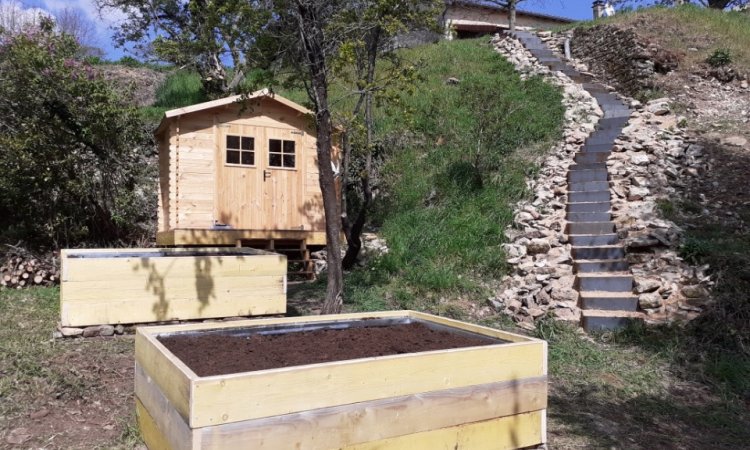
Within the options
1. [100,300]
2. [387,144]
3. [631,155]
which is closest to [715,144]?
[631,155]

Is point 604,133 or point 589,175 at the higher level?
point 604,133

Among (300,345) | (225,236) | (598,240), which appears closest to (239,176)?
(225,236)

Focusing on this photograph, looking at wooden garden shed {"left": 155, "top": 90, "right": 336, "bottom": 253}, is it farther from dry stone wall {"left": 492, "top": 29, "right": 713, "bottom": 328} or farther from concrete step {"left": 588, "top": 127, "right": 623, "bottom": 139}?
concrete step {"left": 588, "top": 127, "right": 623, "bottom": 139}

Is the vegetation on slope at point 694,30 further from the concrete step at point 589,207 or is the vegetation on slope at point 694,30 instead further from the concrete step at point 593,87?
the concrete step at point 589,207

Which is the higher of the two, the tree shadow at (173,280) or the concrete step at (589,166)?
the concrete step at (589,166)

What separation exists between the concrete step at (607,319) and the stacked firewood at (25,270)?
27.1ft

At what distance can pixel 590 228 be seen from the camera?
26.9ft

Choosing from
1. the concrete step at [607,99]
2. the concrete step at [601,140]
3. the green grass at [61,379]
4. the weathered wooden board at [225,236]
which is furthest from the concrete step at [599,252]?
the concrete step at [607,99]

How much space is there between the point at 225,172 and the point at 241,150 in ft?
1.56

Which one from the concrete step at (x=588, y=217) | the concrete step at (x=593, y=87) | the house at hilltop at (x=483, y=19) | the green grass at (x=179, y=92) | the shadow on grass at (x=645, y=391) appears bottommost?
the shadow on grass at (x=645, y=391)

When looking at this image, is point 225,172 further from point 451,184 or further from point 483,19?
point 483,19

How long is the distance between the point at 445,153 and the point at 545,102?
3087mm

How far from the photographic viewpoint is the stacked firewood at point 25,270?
916 centimetres

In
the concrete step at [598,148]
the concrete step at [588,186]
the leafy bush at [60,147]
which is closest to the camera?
the concrete step at [588,186]
